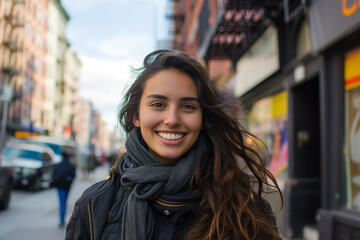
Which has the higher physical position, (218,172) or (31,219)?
(218,172)

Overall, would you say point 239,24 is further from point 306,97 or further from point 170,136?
point 170,136

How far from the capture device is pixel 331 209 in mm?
5953

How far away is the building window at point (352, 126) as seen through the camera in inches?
217

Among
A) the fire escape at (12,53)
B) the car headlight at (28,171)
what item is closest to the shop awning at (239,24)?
the car headlight at (28,171)

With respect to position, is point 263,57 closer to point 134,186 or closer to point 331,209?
point 331,209

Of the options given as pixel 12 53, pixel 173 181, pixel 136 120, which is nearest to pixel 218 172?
pixel 173 181

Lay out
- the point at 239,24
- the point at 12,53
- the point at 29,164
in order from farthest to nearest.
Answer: the point at 12,53 < the point at 29,164 < the point at 239,24

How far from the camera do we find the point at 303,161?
783 centimetres

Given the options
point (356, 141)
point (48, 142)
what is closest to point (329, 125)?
point (356, 141)

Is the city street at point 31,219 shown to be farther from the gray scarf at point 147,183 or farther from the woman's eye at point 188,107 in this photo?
the woman's eye at point 188,107

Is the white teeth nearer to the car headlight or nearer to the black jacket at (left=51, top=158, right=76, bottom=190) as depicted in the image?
the black jacket at (left=51, top=158, right=76, bottom=190)

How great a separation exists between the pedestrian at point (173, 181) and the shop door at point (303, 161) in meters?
6.05

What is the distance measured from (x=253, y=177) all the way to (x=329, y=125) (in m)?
4.53

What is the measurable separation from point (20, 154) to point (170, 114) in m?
16.0
